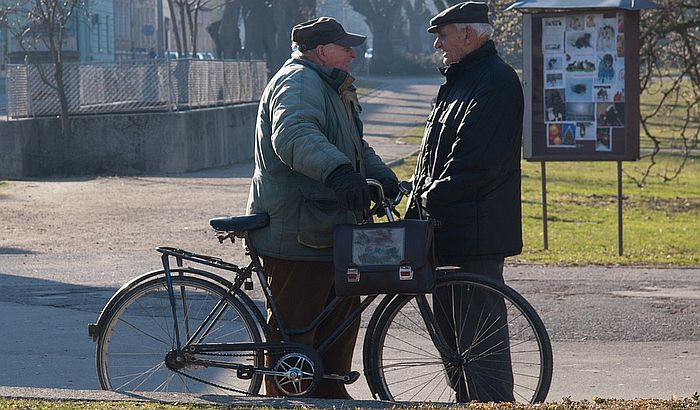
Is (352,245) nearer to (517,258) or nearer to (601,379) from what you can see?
(601,379)

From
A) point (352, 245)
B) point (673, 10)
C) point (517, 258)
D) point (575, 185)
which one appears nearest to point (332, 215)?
point (352, 245)

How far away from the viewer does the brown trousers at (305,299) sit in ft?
17.7

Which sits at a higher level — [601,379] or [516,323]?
[516,323]

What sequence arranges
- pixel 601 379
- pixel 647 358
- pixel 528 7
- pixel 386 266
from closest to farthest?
pixel 386 266 < pixel 601 379 < pixel 647 358 < pixel 528 7

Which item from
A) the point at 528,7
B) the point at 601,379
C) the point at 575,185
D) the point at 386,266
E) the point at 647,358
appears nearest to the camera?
the point at 386,266

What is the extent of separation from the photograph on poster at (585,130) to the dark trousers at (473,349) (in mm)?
6456

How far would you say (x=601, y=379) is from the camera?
21.4ft

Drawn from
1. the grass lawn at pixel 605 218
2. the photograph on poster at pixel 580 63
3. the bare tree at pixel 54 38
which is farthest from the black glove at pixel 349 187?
the bare tree at pixel 54 38

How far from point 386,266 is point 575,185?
15585 millimetres

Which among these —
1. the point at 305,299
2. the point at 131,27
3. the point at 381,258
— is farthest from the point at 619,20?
the point at 131,27

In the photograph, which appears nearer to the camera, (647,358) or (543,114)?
(647,358)

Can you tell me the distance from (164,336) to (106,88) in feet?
50.9

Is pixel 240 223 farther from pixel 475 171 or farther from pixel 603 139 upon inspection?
pixel 603 139

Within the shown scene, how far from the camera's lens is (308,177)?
17.1 feet
